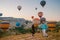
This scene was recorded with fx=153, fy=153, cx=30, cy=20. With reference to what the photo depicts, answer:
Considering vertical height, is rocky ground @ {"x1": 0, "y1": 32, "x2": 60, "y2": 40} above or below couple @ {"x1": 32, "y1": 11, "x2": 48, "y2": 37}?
below

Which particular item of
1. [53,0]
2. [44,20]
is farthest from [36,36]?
[53,0]

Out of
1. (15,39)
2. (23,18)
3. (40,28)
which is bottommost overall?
(15,39)

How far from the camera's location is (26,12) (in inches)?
75.4

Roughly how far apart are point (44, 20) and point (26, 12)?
0.25 metres

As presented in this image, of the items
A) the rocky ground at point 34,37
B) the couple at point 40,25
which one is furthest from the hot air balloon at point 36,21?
the rocky ground at point 34,37

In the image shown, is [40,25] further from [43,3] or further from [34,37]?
Answer: [43,3]

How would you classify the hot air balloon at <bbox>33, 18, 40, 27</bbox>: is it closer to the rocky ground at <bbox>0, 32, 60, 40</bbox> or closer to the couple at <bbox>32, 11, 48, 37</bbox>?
the couple at <bbox>32, 11, 48, 37</bbox>

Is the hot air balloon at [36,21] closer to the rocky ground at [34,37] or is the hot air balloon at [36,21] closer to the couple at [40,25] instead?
the couple at [40,25]

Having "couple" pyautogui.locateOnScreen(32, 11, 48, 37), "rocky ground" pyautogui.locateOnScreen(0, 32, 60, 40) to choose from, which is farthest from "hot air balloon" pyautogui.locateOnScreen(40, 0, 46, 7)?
"rocky ground" pyautogui.locateOnScreen(0, 32, 60, 40)

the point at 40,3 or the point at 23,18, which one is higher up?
the point at 40,3

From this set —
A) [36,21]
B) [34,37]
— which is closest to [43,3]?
[36,21]

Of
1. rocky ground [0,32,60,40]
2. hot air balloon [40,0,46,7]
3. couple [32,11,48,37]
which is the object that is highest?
hot air balloon [40,0,46,7]

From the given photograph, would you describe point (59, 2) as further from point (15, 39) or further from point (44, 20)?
point (15, 39)

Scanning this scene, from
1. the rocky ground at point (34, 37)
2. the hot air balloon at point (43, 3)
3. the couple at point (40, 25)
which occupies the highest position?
the hot air balloon at point (43, 3)
